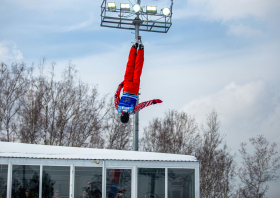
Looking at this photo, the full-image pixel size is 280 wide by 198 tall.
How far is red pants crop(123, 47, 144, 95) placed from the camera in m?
8.71

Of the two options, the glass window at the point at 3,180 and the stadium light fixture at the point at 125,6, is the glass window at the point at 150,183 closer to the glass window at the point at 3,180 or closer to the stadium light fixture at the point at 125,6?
the glass window at the point at 3,180

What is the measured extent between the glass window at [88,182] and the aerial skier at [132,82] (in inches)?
79.0

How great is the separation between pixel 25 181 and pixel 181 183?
338 cm

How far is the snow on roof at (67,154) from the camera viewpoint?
673 centimetres

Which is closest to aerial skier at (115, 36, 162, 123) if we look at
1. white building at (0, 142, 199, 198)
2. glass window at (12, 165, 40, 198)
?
white building at (0, 142, 199, 198)

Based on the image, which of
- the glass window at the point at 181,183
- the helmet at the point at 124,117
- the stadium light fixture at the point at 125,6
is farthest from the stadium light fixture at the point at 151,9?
the glass window at the point at 181,183

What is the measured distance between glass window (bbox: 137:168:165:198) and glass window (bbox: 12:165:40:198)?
85.7 inches

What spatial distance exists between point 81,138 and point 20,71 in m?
6.35

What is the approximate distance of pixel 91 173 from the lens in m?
6.99

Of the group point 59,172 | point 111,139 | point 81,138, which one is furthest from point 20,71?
point 59,172

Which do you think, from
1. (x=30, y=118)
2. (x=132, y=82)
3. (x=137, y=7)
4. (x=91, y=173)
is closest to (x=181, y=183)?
(x=91, y=173)

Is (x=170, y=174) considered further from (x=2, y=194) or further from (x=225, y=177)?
(x=225, y=177)

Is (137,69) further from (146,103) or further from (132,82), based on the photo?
(146,103)

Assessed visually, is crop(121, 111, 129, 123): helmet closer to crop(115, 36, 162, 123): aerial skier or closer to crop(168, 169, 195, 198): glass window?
crop(115, 36, 162, 123): aerial skier
